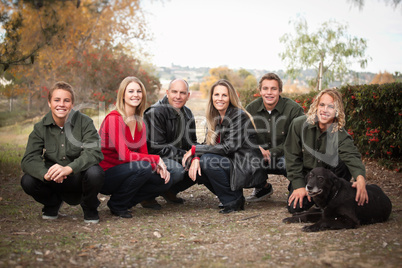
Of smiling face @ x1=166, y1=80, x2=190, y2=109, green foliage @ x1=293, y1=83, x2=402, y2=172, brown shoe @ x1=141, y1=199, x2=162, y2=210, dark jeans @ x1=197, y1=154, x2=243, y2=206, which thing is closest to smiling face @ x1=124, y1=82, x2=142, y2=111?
smiling face @ x1=166, y1=80, x2=190, y2=109

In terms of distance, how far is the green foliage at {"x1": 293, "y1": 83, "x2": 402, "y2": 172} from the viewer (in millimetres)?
6570

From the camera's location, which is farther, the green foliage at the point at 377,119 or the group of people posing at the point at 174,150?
the green foliage at the point at 377,119

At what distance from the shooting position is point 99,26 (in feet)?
58.1

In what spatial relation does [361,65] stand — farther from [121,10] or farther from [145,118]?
[145,118]

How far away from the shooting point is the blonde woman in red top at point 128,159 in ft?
14.2

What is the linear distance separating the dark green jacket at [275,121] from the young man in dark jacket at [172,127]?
958mm

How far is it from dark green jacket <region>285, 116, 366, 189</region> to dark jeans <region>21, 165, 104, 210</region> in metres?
2.15

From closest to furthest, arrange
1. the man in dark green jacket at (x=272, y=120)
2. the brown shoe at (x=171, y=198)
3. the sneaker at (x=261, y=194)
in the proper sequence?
the man in dark green jacket at (x=272, y=120) → the brown shoe at (x=171, y=198) → the sneaker at (x=261, y=194)

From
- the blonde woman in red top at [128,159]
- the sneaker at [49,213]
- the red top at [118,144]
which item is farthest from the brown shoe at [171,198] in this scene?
the sneaker at [49,213]

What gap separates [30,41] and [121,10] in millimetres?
11507

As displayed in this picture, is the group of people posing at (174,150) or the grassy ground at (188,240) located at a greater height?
the group of people posing at (174,150)

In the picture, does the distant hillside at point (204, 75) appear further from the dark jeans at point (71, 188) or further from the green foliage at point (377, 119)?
the dark jeans at point (71, 188)

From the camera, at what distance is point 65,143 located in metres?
4.09

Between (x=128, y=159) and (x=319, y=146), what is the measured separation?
7.18ft
